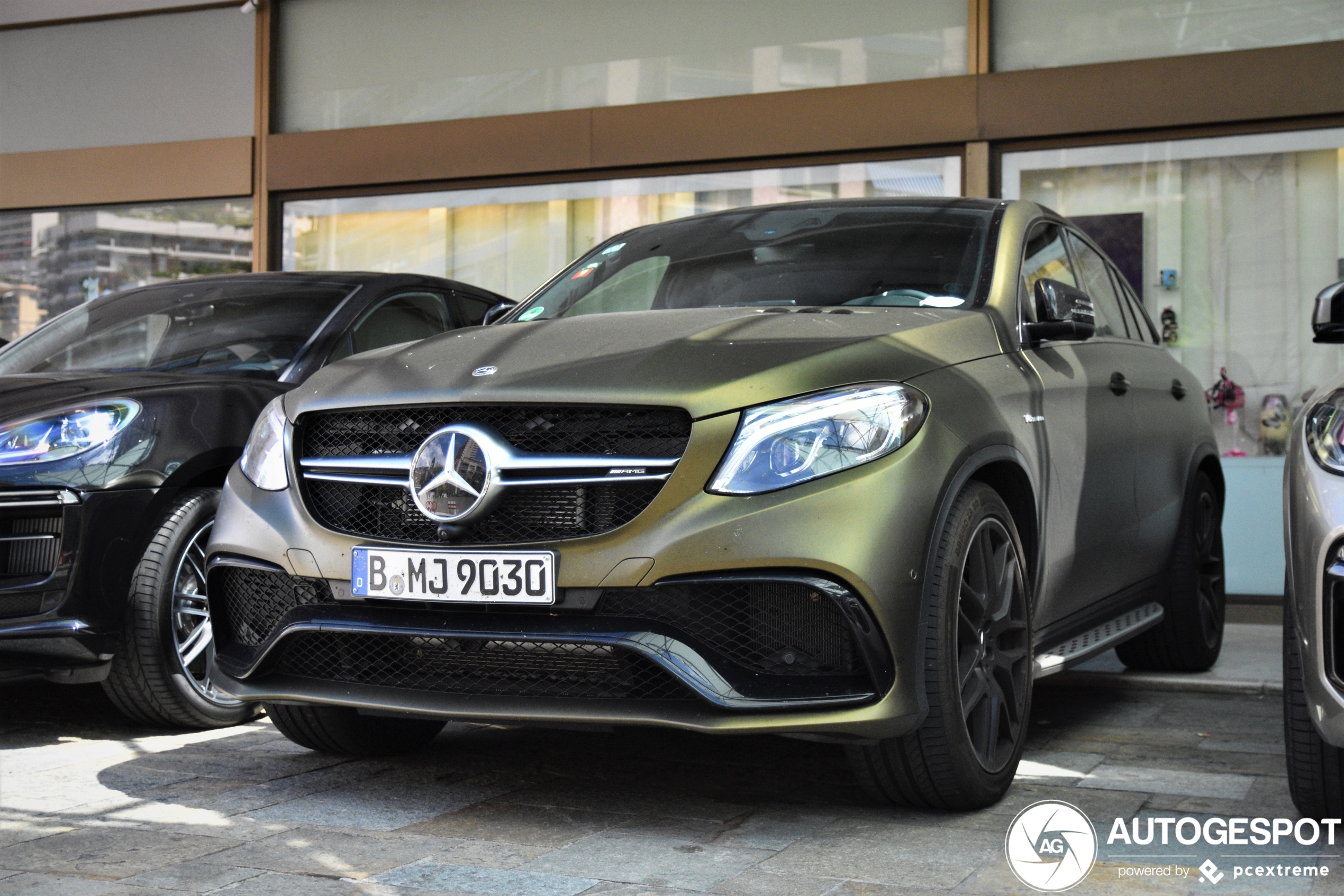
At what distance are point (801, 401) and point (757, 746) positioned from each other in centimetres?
150

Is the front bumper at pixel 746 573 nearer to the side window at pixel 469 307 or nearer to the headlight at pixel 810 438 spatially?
the headlight at pixel 810 438

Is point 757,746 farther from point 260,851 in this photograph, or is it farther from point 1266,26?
point 1266,26

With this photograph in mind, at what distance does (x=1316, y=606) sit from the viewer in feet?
9.64

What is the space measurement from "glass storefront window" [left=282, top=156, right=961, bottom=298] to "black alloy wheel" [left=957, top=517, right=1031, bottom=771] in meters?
5.07

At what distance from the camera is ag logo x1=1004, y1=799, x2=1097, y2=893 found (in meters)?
2.97

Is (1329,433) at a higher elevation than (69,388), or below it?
below

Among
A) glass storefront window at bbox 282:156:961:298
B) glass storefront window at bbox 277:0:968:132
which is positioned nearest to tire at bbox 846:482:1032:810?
glass storefront window at bbox 282:156:961:298

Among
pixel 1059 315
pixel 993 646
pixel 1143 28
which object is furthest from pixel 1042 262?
pixel 1143 28

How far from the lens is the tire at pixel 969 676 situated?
3199 millimetres

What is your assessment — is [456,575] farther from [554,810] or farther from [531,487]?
[554,810]

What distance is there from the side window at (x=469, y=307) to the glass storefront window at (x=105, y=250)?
431 centimetres

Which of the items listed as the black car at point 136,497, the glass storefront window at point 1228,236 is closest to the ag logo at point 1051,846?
the black car at point 136,497

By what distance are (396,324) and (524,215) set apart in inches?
157

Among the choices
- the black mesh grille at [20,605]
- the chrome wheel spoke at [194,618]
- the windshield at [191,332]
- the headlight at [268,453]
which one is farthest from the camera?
the windshield at [191,332]
